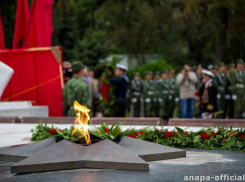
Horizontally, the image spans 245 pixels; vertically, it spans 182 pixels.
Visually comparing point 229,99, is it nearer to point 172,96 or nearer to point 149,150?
point 172,96

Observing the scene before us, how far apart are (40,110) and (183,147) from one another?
604 centimetres

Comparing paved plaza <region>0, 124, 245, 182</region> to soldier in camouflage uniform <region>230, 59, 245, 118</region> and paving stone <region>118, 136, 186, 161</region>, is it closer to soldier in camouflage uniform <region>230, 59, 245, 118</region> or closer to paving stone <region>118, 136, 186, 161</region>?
paving stone <region>118, 136, 186, 161</region>

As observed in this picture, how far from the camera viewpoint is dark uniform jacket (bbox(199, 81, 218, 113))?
48.9 feet

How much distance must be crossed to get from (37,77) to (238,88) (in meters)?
7.25

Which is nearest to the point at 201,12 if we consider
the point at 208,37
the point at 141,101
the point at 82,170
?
the point at 141,101

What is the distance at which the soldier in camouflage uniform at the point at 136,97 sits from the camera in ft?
76.1

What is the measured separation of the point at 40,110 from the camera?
1331 cm

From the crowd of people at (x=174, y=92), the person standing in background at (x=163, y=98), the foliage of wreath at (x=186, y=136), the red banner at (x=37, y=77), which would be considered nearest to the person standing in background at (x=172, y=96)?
the crowd of people at (x=174, y=92)

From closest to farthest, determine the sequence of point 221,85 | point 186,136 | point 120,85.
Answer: point 186,136, point 120,85, point 221,85

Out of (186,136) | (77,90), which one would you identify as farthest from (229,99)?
(186,136)

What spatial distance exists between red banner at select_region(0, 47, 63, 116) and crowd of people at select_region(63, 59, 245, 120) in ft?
4.73

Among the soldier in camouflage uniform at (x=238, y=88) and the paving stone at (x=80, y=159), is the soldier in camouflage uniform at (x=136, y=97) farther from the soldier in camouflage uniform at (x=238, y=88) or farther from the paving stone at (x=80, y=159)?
the paving stone at (x=80, y=159)

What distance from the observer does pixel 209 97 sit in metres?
15.0

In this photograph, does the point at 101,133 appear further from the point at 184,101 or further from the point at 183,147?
the point at 184,101
